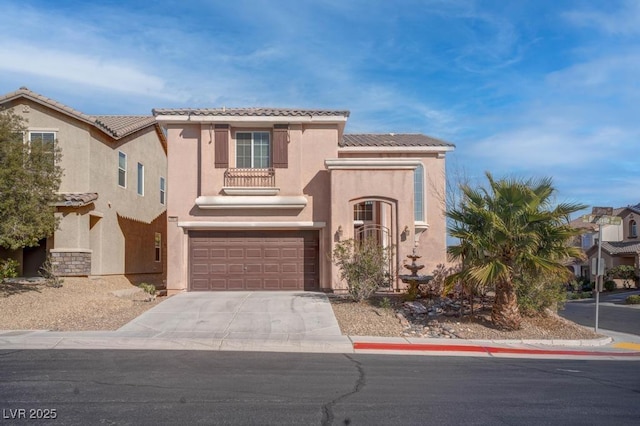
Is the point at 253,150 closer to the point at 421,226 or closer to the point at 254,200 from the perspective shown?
the point at 254,200

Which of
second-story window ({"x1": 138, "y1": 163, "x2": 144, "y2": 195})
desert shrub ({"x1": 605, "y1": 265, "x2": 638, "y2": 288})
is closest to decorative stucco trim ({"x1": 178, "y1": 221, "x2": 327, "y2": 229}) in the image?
second-story window ({"x1": 138, "y1": 163, "x2": 144, "y2": 195})

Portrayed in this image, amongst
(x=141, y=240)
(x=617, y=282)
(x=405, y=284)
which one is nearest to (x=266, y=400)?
(x=405, y=284)

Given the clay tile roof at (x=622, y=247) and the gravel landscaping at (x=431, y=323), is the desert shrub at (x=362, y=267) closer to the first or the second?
the gravel landscaping at (x=431, y=323)

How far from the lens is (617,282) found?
4416 cm

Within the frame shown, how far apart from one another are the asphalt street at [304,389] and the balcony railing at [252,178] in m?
10.4

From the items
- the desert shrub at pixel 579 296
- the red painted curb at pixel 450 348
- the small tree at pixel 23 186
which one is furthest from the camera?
the desert shrub at pixel 579 296

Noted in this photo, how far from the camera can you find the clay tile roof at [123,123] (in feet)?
80.1

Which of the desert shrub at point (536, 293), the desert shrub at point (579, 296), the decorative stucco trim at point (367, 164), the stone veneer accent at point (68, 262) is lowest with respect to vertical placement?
the desert shrub at point (579, 296)

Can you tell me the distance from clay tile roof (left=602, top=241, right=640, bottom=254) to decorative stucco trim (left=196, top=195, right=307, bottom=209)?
107ft

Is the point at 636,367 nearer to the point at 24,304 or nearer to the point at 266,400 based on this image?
the point at 266,400

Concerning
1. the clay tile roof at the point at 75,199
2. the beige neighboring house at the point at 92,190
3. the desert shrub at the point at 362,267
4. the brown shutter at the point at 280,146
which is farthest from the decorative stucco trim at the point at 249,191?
the beige neighboring house at the point at 92,190

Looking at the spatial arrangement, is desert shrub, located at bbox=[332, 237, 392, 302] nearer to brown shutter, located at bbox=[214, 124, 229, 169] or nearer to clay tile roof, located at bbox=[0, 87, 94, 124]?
brown shutter, located at bbox=[214, 124, 229, 169]

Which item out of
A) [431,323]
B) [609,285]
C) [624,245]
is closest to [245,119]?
[431,323]

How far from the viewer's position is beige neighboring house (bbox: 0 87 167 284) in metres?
21.5
